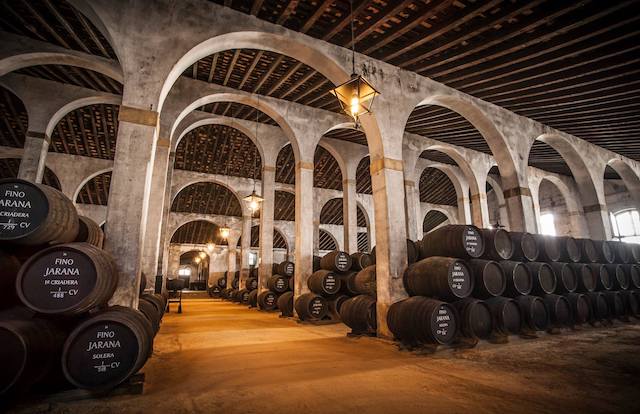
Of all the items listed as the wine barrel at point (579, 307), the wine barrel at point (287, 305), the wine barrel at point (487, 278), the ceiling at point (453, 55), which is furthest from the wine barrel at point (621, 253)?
the wine barrel at point (287, 305)

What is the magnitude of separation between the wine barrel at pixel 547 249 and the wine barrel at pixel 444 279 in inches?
98.7

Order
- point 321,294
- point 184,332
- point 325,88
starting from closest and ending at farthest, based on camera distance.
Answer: point 184,332
point 321,294
point 325,88

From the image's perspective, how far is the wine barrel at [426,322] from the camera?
15.9ft

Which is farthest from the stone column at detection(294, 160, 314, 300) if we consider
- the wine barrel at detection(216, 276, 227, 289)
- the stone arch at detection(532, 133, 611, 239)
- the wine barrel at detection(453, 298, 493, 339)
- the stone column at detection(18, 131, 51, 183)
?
the wine barrel at detection(216, 276, 227, 289)

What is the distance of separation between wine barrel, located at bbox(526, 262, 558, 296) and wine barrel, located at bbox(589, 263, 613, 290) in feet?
5.27

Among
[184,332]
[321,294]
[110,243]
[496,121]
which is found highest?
[496,121]

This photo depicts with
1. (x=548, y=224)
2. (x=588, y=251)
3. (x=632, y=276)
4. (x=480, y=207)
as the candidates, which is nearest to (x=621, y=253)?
(x=632, y=276)

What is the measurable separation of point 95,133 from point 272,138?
7.13m

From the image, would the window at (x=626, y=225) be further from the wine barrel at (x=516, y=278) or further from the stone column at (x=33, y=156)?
the stone column at (x=33, y=156)

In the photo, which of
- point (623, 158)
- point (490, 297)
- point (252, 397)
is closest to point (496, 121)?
point (490, 297)

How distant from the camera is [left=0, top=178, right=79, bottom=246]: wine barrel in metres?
2.98

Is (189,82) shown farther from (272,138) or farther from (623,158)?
(623,158)

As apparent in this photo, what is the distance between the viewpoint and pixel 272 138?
38.9 ft

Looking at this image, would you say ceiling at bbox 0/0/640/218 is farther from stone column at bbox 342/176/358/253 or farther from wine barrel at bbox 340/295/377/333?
wine barrel at bbox 340/295/377/333
